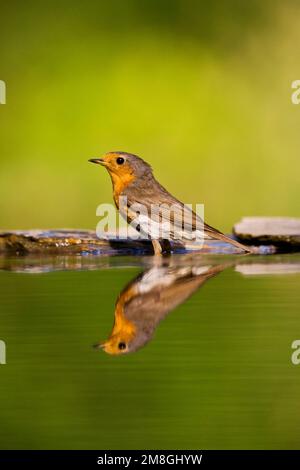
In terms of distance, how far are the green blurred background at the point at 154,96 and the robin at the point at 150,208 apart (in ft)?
11.1

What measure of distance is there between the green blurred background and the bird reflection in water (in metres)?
5.09

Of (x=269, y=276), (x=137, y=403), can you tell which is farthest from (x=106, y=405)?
(x=269, y=276)

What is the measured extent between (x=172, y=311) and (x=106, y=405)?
1077 millimetres

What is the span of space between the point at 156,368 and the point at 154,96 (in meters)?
8.21

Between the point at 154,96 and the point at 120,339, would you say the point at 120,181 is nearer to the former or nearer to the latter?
the point at 120,339

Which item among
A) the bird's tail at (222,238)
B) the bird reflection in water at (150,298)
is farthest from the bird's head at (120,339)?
the bird's tail at (222,238)

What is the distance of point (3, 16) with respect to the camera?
11055 millimetres

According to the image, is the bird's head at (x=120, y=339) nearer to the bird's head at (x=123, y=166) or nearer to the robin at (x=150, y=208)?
the robin at (x=150, y=208)

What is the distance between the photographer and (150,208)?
569cm

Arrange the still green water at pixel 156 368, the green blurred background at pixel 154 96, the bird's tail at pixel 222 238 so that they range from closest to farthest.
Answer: the still green water at pixel 156 368 < the bird's tail at pixel 222 238 < the green blurred background at pixel 154 96

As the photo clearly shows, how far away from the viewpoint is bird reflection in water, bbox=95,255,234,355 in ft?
8.91

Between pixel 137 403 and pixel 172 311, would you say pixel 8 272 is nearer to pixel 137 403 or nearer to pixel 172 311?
pixel 172 311

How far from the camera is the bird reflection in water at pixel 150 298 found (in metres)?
2.71

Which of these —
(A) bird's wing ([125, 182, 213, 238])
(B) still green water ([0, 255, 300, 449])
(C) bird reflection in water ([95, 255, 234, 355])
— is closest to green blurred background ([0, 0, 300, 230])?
(A) bird's wing ([125, 182, 213, 238])
